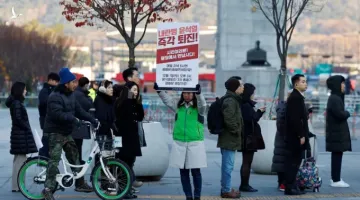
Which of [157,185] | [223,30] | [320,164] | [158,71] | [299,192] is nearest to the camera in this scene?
[158,71]

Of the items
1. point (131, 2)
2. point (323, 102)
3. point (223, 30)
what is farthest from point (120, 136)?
point (323, 102)

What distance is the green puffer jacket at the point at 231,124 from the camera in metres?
12.7

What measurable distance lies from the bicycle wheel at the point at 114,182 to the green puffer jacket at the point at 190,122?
789 mm

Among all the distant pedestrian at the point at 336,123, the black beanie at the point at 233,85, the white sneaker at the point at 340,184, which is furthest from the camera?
the white sneaker at the point at 340,184

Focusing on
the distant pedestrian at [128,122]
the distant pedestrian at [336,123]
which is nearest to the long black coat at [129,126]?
the distant pedestrian at [128,122]

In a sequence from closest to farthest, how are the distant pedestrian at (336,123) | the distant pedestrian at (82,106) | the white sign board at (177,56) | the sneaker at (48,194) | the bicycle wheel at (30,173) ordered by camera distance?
the sneaker at (48,194)
the white sign board at (177,56)
the bicycle wheel at (30,173)
the distant pedestrian at (82,106)
the distant pedestrian at (336,123)

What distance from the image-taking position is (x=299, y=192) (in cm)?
1344

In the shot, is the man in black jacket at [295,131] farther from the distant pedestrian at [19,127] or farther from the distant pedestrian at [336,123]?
the distant pedestrian at [19,127]

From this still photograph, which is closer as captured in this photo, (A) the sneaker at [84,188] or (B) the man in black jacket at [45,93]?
(A) the sneaker at [84,188]

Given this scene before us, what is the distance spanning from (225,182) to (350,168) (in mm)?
5015

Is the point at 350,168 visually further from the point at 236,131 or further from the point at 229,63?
the point at 229,63

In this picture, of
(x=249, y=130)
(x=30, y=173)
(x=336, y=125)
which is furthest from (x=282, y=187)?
(x=30, y=173)

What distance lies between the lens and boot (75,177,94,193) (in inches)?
532

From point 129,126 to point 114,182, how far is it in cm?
90
